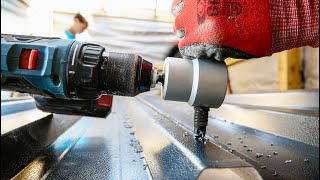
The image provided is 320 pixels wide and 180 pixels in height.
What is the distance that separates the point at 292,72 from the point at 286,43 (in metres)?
1.74

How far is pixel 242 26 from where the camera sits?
564mm

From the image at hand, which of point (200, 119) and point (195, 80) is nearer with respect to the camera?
point (195, 80)

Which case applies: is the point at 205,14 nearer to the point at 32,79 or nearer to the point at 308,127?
the point at 32,79

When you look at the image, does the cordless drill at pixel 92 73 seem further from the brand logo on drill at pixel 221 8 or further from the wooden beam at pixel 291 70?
the wooden beam at pixel 291 70

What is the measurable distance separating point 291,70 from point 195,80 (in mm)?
1898

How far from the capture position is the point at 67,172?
0.59 metres

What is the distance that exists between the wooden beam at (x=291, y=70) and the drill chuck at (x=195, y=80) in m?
1.80

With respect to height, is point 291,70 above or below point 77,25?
below

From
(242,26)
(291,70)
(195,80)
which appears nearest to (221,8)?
(242,26)

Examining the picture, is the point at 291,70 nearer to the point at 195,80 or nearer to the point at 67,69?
the point at 195,80

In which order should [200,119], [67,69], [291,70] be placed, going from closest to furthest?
[67,69], [200,119], [291,70]

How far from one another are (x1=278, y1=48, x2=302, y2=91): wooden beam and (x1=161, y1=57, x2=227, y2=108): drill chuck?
5.91 ft

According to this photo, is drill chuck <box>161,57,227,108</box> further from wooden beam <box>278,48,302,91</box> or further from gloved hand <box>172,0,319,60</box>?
wooden beam <box>278,48,302,91</box>

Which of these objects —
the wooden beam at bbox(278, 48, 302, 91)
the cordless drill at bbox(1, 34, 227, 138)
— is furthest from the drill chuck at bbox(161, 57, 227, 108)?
the wooden beam at bbox(278, 48, 302, 91)
